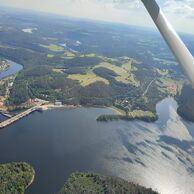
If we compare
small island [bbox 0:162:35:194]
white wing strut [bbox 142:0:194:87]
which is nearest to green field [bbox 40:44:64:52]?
small island [bbox 0:162:35:194]

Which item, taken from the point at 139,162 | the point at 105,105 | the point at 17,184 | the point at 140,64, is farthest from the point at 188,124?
the point at 140,64

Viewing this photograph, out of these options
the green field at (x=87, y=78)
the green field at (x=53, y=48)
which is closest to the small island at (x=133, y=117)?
the green field at (x=87, y=78)

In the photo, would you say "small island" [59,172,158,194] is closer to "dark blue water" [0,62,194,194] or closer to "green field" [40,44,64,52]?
"dark blue water" [0,62,194,194]

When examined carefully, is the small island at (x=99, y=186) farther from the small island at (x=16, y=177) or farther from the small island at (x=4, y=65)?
the small island at (x=4, y=65)

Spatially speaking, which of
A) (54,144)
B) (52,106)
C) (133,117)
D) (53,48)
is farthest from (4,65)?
(54,144)

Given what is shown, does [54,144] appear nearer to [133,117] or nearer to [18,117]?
[18,117]
